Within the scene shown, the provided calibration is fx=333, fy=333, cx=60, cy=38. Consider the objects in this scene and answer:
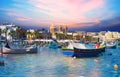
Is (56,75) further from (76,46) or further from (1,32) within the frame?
(1,32)

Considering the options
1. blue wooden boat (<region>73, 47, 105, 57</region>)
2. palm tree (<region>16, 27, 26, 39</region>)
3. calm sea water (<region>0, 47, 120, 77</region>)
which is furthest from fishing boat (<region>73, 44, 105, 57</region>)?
palm tree (<region>16, 27, 26, 39</region>)

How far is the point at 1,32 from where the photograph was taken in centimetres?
14350

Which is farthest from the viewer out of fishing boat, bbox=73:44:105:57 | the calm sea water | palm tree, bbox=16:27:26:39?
palm tree, bbox=16:27:26:39

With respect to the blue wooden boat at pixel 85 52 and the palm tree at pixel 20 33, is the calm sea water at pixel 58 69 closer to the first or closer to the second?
the blue wooden boat at pixel 85 52

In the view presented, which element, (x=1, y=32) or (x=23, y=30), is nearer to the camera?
(x=1, y=32)

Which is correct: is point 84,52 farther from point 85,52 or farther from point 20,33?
point 20,33

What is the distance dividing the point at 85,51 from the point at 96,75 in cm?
2346

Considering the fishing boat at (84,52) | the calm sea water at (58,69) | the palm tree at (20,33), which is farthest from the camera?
the palm tree at (20,33)

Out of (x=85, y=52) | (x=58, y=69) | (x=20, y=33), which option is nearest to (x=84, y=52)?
(x=85, y=52)

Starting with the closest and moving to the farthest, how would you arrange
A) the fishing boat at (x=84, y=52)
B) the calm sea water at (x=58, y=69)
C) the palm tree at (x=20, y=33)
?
1. the calm sea water at (x=58, y=69)
2. the fishing boat at (x=84, y=52)
3. the palm tree at (x=20, y=33)

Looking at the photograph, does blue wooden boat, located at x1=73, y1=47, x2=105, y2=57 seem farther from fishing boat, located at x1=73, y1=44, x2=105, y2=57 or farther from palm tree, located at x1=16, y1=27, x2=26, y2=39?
palm tree, located at x1=16, y1=27, x2=26, y2=39

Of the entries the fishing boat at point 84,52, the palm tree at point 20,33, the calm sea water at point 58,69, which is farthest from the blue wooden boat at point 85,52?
the palm tree at point 20,33

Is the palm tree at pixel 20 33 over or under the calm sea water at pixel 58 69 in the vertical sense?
over

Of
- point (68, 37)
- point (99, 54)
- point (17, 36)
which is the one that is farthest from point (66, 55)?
point (68, 37)
